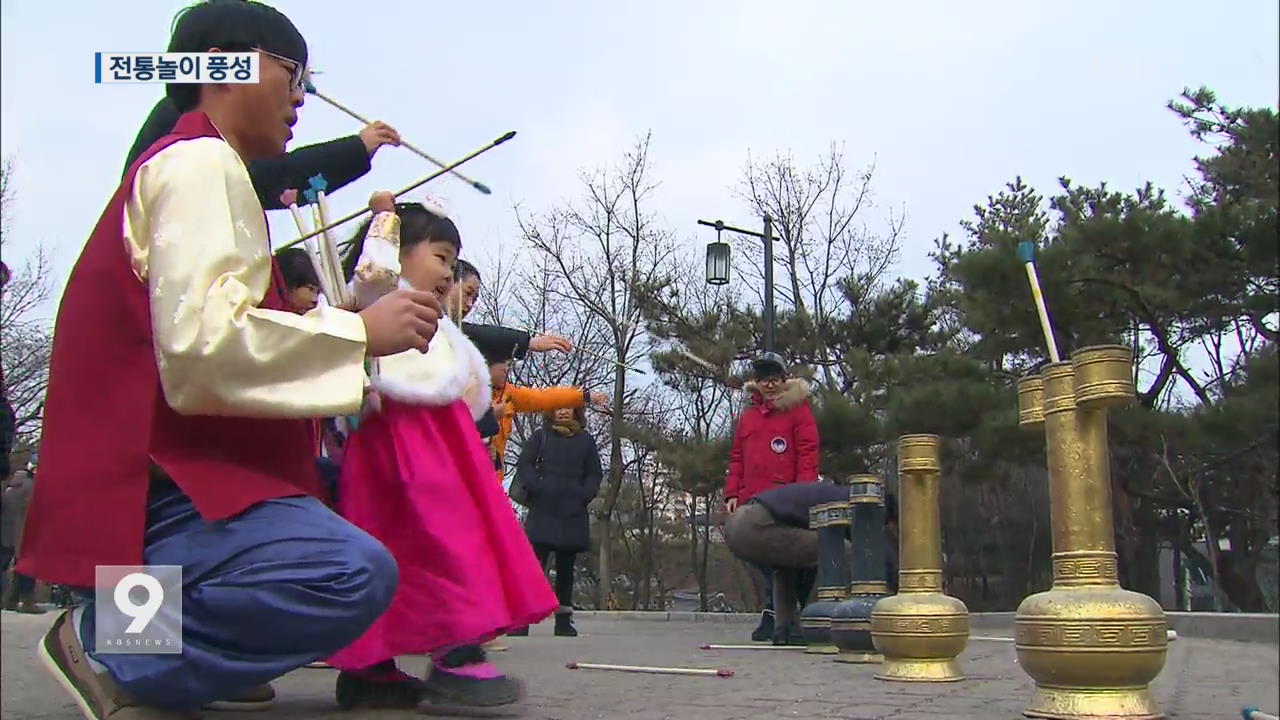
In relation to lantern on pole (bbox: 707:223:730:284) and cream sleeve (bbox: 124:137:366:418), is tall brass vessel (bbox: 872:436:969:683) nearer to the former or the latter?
cream sleeve (bbox: 124:137:366:418)

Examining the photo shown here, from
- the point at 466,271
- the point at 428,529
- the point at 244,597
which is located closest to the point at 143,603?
the point at 244,597

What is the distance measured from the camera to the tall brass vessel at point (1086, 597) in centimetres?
247

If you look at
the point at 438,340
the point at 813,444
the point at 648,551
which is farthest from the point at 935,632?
the point at 648,551

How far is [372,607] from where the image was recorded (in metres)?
2.00

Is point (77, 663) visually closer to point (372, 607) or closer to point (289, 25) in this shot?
point (372, 607)

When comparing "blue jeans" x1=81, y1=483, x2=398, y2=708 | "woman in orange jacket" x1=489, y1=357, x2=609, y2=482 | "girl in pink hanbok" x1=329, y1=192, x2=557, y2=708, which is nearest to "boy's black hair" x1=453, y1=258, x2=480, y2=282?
"woman in orange jacket" x1=489, y1=357, x2=609, y2=482

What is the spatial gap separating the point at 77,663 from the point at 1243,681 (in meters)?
3.23

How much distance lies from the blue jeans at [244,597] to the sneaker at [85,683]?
0.08ft

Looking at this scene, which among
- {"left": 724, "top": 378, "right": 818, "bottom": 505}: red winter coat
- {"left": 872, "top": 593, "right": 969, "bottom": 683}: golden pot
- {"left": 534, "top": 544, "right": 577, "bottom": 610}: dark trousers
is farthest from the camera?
{"left": 534, "top": 544, "right": 577, "bottom": 610}: dark trousers

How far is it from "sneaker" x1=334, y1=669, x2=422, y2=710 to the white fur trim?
0.70 m

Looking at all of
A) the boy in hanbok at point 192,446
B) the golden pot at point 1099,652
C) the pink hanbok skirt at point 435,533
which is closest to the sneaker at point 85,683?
the boy in hanbok at point 192,446

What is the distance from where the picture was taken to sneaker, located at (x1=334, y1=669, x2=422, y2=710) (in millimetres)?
2818

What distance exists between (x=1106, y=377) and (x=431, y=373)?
5.38ft

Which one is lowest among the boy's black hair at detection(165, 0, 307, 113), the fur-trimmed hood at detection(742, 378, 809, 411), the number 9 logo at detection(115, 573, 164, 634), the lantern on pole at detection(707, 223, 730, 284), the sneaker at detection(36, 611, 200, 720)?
the sneaker at detection(36, 611, 200, 720)
